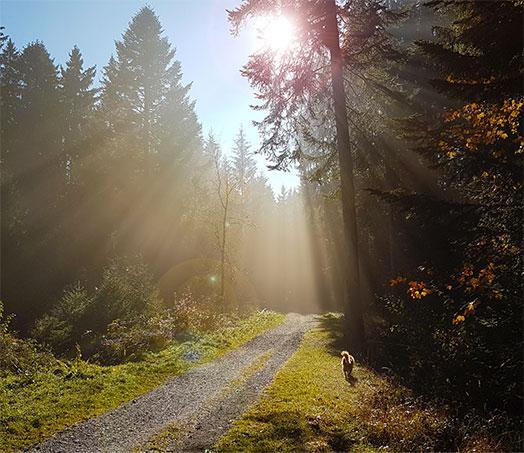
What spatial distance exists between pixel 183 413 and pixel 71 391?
333 cm

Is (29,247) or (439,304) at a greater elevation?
(29,247)

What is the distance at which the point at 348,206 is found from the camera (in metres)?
14.4

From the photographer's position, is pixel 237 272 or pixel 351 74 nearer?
pixel 351 74

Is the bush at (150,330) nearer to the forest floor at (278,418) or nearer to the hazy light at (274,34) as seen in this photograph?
the forest floor at (278,418)

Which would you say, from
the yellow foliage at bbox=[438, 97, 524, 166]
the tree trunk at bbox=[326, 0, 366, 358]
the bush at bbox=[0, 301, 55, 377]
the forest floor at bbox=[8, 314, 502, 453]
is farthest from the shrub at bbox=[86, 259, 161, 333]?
the yellow foliage at bbox=[438, 97, 524, 166]

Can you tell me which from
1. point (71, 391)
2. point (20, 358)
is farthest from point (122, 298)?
point (71, 391)

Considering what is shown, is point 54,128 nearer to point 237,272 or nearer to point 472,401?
point 237,272

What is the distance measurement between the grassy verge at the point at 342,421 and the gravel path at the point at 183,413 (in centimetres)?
59

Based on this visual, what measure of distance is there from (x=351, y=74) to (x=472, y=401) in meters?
11.8

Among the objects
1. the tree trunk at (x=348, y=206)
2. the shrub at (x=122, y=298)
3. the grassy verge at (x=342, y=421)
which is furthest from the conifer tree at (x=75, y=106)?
the grassy verge at (x=342, y=421)

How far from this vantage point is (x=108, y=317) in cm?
1905

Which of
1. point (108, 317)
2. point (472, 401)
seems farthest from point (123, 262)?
point (472, 401)

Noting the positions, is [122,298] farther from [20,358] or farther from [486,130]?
[486,130]

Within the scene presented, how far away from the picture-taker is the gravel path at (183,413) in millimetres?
7492
